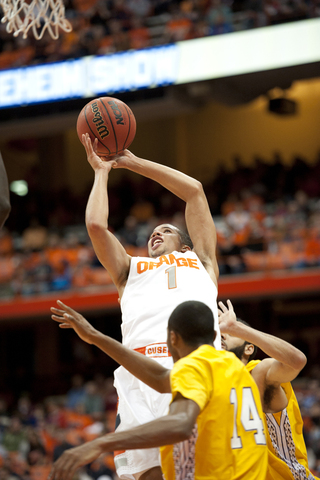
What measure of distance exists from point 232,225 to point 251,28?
155 inches

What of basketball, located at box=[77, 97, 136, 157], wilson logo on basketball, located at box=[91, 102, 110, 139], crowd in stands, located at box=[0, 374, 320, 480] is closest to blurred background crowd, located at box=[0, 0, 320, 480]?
crowd in stands, located at box=[0, 374, 320, 480]

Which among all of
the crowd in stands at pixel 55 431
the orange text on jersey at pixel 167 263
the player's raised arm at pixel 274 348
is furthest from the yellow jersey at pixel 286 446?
the crowd in stands at pixel 55 431

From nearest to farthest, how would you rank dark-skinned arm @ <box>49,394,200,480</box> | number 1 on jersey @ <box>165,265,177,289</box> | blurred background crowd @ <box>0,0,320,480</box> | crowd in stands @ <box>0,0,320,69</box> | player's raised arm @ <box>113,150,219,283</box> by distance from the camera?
dark-skinned arm @ <box>49,394,200,480</box> < number 1 on jersey @ <box>165,265,177,289</box> < player's raised arm @ <box>113,150,219,283</box> < blurred background crowd @ <box>0,0,320,480</box> < crowd in stands @ <box>0,0,320,69</box>

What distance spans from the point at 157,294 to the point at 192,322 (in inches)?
36.0

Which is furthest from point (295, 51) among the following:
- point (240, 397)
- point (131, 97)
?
point (240, 397)

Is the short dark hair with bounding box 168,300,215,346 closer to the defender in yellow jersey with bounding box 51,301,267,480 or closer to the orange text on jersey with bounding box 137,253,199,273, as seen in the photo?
the defender in yellow jersey with bounding box 51,301,267,480

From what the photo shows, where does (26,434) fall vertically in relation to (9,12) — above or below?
below

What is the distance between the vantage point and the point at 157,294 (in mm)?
3531

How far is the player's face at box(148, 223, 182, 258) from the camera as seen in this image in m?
3.94

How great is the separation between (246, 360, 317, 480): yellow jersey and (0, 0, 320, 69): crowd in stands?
34.9 ft

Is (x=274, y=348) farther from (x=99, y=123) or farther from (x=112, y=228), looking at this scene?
(x=112, y=228)

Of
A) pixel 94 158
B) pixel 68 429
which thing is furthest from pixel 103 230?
pixel 68 429

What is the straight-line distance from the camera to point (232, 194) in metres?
15.3

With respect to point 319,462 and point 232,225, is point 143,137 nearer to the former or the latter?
point 232,225
